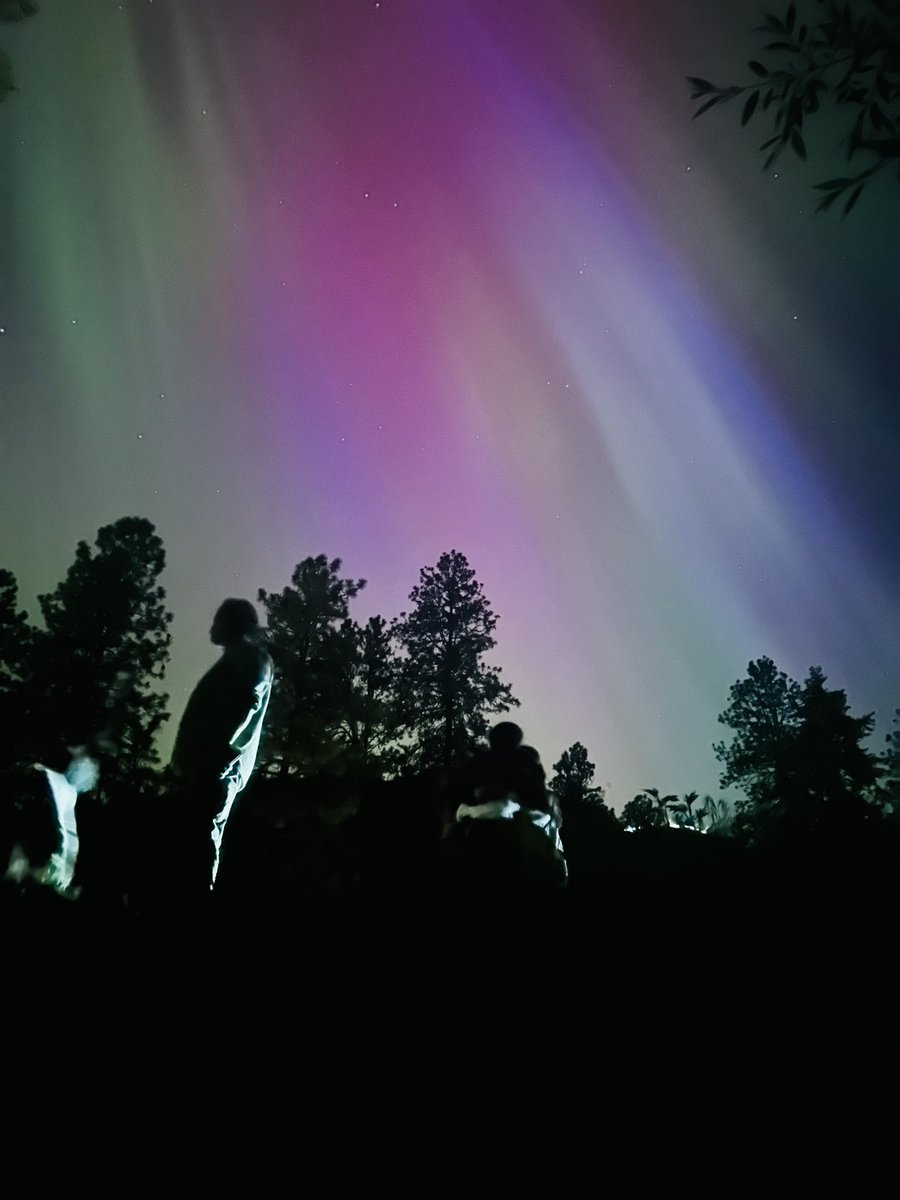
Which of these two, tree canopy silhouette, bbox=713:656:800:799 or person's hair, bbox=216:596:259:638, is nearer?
person's hair, bbox=216:596:259:638

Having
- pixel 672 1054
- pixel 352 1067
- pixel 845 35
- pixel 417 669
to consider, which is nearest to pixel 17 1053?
pixel 352 1067

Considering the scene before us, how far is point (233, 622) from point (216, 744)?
1.06 metres

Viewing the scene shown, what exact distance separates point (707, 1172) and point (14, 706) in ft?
80.5

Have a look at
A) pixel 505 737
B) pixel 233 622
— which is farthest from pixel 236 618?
pixel 505 737

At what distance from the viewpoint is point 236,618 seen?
5.27 metres

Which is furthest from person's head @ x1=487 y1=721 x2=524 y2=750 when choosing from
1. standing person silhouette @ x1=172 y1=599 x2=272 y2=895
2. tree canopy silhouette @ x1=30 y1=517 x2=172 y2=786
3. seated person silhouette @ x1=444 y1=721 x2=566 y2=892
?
tree canopy silhouette @ x1=30 y1=517 x2=172 y2=786

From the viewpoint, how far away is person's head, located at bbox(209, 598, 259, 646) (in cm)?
518

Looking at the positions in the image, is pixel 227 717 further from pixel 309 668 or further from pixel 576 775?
pixel 576 775

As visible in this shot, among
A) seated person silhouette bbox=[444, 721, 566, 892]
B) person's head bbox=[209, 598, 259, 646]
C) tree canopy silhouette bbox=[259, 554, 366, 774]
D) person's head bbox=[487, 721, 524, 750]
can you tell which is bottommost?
seated person silhouette bbox=[444, 721, 566, 892]

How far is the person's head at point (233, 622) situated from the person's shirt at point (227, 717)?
3.3 inches

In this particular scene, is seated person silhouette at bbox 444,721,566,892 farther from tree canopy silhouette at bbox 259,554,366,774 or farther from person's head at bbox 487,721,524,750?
tree canopy silhouette at bbox 259,554,366,774

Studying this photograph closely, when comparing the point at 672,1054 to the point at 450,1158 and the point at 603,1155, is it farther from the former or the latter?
the point at 450,1158

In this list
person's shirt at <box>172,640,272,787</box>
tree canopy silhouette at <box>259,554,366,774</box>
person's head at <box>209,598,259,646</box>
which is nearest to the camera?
person's shirt at <box>172,640,272,787</box>

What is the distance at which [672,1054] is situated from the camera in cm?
241
